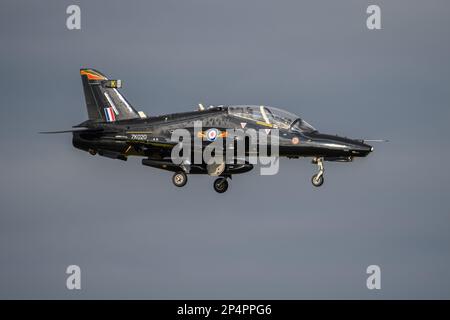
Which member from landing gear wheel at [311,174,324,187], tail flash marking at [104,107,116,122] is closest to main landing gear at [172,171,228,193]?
landing gear wheel at [311,174,324,187]

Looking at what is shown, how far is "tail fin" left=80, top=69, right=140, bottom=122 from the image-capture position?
234 feet

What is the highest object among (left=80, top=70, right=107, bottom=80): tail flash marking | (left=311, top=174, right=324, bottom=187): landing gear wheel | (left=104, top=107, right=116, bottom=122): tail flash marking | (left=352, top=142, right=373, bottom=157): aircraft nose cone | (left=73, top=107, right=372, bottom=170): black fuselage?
(left=80, top=70, right=107, bottom=80): tail flash marking

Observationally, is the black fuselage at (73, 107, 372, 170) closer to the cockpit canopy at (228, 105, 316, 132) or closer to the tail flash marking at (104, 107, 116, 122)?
the cockpit canopy at (228, 105, 316, 132)

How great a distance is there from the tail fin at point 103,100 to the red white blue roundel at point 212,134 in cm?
583

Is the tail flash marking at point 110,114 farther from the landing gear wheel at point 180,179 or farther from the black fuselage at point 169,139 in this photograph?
the landing gear wheel at point 180,179

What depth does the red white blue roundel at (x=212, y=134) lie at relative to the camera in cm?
6644

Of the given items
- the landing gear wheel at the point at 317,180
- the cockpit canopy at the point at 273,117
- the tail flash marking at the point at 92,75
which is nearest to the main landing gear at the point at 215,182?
the cockpit canopy at the point at 273,117

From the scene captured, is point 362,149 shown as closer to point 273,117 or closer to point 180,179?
point 273,117

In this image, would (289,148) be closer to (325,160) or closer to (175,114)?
(325,160)

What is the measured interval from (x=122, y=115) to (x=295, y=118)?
10.3 m

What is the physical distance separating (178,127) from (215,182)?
3.50 meters

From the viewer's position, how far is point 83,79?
73125mm
